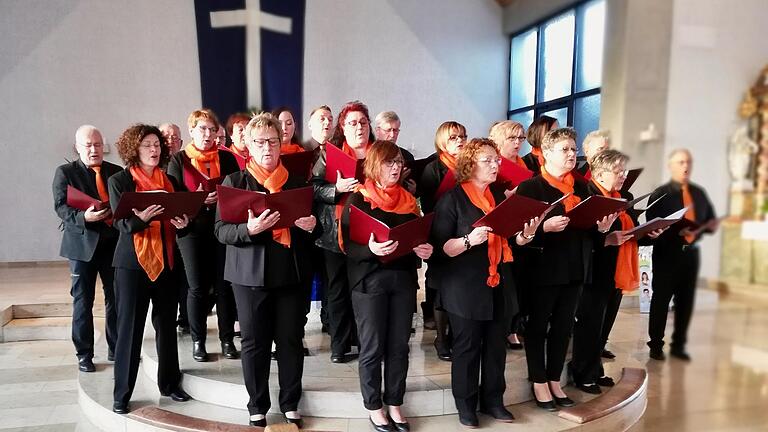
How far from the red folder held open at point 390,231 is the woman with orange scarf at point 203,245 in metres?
0.98

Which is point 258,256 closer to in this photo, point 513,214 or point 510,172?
point 513,214

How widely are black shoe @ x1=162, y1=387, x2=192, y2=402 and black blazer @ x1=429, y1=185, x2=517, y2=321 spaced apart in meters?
1.57

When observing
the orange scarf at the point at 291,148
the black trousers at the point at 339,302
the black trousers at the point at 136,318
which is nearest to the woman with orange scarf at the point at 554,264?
the black trousers at the point at 339,302

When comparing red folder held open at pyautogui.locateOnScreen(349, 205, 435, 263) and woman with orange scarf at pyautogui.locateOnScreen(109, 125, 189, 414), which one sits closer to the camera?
red folder held open at pyautogui.locateOnScreen(349, 205, 435, 263)

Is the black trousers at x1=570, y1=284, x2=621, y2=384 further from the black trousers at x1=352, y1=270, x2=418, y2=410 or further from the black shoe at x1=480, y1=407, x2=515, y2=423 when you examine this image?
the black trousers at x1=352, y1=270, x2=418, y2=410

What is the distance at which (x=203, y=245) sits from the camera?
3322 millimetres

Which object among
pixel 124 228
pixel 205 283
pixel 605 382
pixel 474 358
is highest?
pixel 124 228

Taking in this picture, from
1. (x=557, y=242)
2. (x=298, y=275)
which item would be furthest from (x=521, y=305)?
(x=298, y=275)

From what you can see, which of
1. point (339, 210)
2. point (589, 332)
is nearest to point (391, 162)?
point (339, 210)

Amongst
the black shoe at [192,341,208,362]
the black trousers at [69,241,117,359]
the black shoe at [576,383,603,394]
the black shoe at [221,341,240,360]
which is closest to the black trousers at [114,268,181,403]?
the black shoe at [192,341,208,362]

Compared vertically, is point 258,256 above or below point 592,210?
below

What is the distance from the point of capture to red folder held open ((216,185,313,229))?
2395 millimetres

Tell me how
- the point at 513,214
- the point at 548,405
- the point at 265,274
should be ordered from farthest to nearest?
the point at 548,405 < the point at 265,274 < the point at 513,214

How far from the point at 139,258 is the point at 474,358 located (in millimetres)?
1727
